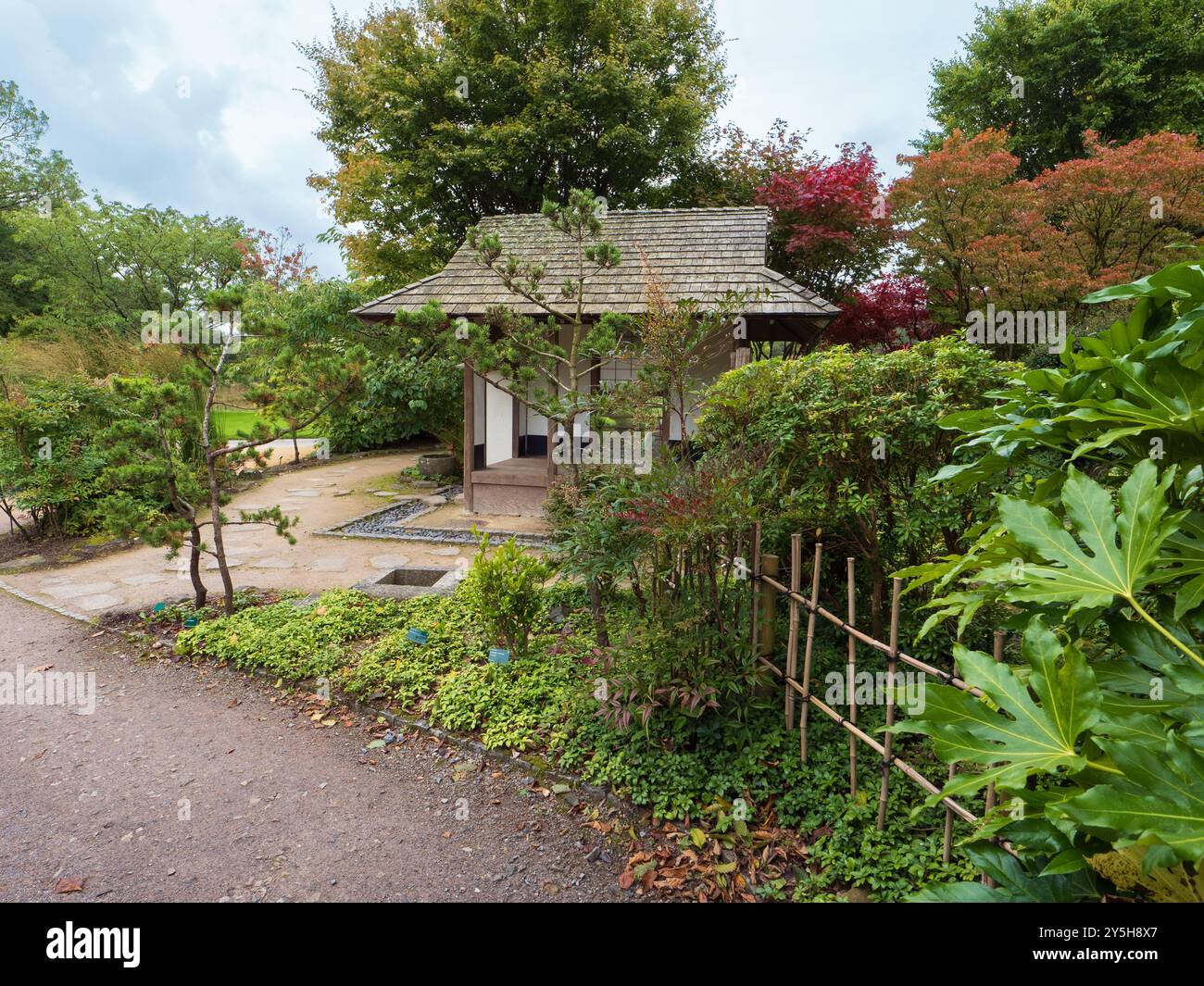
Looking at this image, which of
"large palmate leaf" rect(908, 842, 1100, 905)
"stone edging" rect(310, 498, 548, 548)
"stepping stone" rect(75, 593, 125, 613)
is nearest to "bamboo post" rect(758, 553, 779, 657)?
"large palmate leaf" rect(908, 842, 1100, 905)

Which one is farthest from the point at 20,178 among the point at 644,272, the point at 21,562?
the point at 644,272

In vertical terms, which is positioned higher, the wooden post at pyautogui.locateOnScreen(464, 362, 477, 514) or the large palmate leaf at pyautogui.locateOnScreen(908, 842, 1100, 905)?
the wooden post at pyautogui.locateOnScreen(464, 362, 477, 514)

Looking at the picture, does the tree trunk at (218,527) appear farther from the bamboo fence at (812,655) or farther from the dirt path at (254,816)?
the bamboo fence at (812,655)

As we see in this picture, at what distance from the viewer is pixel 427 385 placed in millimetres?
13898

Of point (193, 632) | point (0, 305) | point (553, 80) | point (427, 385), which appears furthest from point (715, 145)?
point (0, 305)

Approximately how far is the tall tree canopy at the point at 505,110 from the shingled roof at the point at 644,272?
176 inches

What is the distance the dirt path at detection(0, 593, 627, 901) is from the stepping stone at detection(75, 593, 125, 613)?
6.62 ft

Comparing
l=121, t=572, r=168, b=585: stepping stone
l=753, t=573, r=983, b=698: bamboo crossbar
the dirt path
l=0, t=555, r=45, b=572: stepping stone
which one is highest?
l=753, t=573, r=983, b=698: bamboo crossbar

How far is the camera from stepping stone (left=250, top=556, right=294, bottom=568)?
763 centimetres

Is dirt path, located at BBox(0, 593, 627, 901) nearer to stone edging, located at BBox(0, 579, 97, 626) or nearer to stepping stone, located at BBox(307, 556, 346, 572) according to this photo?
stone edging, located at BBox(0, 579, 97, 626)

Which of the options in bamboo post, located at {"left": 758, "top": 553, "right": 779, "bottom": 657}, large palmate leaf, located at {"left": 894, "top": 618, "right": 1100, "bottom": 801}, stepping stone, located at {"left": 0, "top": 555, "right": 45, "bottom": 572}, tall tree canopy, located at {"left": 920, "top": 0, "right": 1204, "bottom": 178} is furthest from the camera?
tall tree canopy, located at {"left": 920, "top": 0, "right": 1204, "bottom": 178}

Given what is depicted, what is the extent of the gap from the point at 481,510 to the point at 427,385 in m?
4.88

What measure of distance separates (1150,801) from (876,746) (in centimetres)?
213

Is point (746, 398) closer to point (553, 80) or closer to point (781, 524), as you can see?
point (781, 524)
